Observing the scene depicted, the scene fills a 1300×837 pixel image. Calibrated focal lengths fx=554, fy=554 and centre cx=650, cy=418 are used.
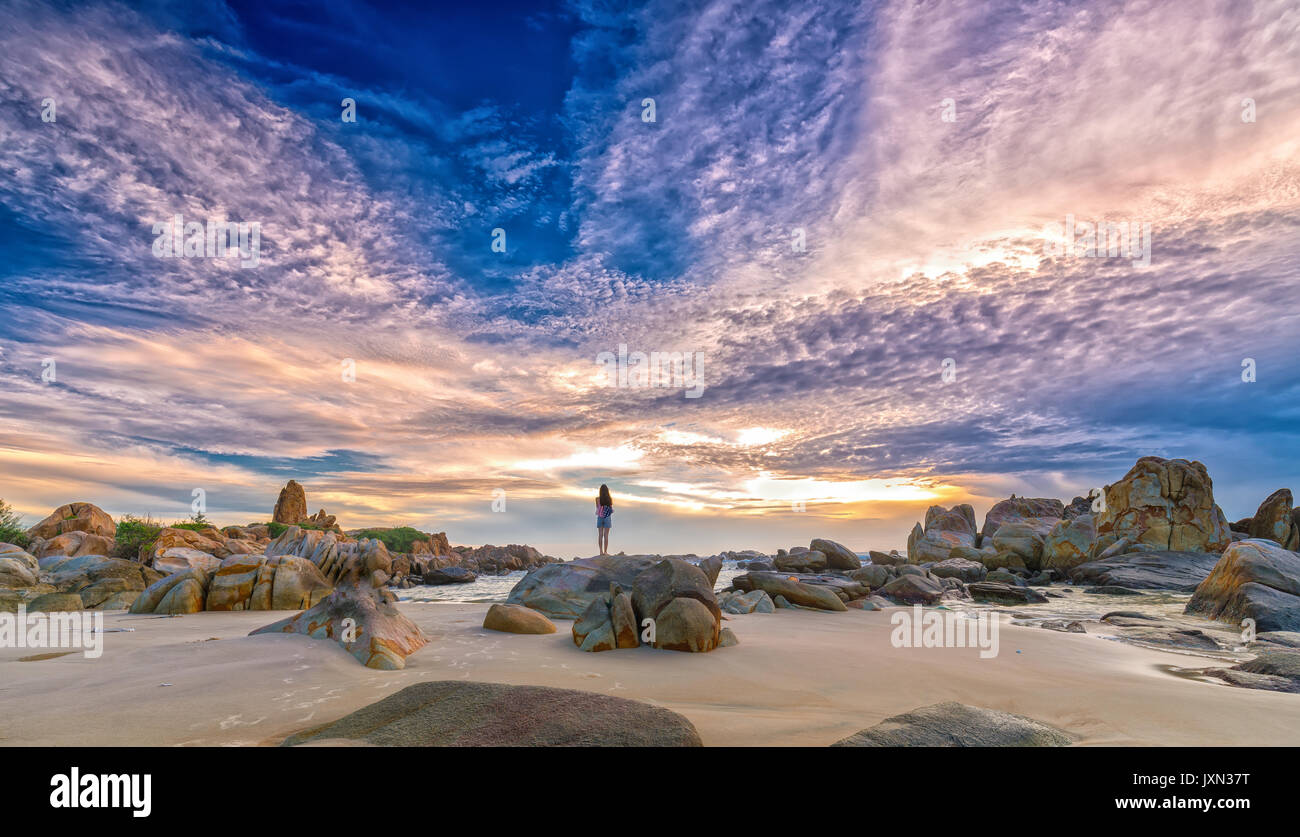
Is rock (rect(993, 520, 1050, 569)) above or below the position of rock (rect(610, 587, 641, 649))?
below

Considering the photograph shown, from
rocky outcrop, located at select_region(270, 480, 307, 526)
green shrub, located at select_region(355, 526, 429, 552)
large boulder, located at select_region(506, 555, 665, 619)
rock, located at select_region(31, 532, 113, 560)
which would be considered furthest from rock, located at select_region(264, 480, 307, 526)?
large boulder, located at select_region(506, 555, 665, 619)

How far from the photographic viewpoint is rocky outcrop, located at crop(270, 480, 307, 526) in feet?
168

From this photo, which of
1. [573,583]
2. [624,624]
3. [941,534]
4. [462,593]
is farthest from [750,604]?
[941,534]

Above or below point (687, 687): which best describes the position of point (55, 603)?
below

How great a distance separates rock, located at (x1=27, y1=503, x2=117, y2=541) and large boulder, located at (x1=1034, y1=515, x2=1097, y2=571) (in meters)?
49.3

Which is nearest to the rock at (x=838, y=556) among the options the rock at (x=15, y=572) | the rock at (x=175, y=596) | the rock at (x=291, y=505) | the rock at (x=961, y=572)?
the rock at (x=961, y=572)

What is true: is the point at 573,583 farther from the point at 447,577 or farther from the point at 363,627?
the point at 447,577

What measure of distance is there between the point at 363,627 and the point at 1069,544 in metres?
34.8

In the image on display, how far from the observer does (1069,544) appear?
2970cm

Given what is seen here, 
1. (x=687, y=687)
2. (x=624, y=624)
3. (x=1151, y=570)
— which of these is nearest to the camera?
(x=687, y=687)

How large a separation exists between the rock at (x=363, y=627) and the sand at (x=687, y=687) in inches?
8.5

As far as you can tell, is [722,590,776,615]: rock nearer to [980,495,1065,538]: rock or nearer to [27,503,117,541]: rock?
[27,503,117,541]: rock

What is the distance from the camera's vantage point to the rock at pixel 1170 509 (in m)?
25.8
